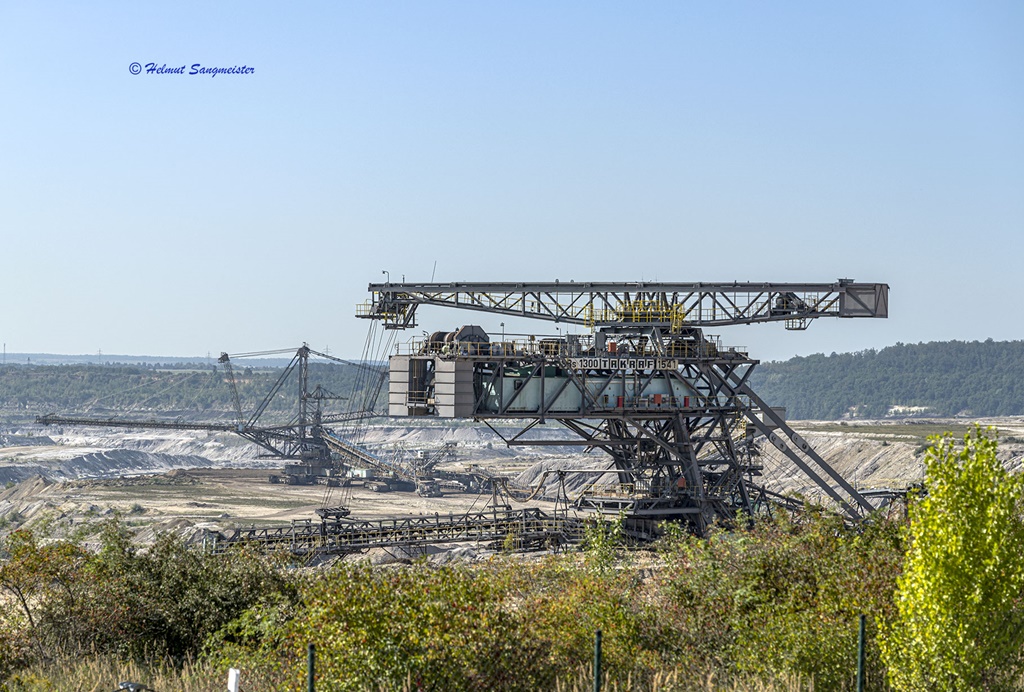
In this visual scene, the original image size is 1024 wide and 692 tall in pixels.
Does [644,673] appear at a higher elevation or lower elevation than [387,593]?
lower

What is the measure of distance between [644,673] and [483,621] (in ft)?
9.53

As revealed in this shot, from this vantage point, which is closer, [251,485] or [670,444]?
[670,444]

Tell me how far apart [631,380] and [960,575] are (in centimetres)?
2971

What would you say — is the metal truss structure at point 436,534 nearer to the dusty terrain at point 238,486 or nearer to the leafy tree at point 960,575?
the dusty terrain at point 238,486

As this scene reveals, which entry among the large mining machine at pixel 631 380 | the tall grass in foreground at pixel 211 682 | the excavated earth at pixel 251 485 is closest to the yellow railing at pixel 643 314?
the large mining machine at pixel 631 380

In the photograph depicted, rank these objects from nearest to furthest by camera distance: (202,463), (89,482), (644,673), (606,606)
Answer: (644,673)
(606,606)
(89,482)
(202,463)

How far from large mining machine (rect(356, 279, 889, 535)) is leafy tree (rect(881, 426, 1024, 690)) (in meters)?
26.8

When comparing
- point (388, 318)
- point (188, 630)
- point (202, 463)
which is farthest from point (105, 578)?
point (202, 463)

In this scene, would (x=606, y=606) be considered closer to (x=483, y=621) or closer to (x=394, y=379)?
(x=483, y=621)

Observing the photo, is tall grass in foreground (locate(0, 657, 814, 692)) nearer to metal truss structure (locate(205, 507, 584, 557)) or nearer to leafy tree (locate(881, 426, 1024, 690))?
leafy tree (locate(881, 426, 1024, 690))

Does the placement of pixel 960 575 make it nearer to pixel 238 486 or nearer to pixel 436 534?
pixel 436 534

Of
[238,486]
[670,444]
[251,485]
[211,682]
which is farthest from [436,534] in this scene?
[251,485]

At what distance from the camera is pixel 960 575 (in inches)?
545

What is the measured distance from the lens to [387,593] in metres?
14.9
